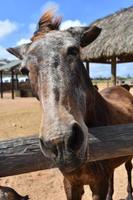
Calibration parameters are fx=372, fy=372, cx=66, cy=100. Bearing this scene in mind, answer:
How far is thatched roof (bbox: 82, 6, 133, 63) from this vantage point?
12.5 meters

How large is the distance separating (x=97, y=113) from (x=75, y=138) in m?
1.37

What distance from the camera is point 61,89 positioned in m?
2.38

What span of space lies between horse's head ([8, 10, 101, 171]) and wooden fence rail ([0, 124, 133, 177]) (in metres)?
0.39

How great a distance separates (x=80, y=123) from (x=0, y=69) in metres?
27.4

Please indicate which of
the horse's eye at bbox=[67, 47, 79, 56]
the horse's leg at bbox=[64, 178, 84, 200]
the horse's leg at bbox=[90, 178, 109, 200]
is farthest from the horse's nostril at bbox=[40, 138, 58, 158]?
the horse's leg at bbox=[64, 178, 84, 200]

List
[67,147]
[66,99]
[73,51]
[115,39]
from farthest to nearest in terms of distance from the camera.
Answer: [115,39], [73,51], [66,99], [67,147]

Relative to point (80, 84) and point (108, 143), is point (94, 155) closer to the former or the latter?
point (108, 143)

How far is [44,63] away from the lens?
2508mm

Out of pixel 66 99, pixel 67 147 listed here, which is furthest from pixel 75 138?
pixel 66 99

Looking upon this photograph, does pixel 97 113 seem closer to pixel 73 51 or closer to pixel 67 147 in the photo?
pixel 73 51

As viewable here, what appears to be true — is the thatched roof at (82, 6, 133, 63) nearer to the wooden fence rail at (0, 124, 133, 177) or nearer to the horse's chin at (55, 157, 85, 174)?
the wooden fence rail at (0, 124, 133, 177)

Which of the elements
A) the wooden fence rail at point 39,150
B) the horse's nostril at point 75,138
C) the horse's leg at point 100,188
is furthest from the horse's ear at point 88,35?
the horse's leg at point 100,188

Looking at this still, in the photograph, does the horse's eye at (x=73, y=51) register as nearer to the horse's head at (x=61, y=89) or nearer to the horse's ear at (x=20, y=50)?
the horse's head at (x=61, y=89)

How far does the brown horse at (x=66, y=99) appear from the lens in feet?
7.09
